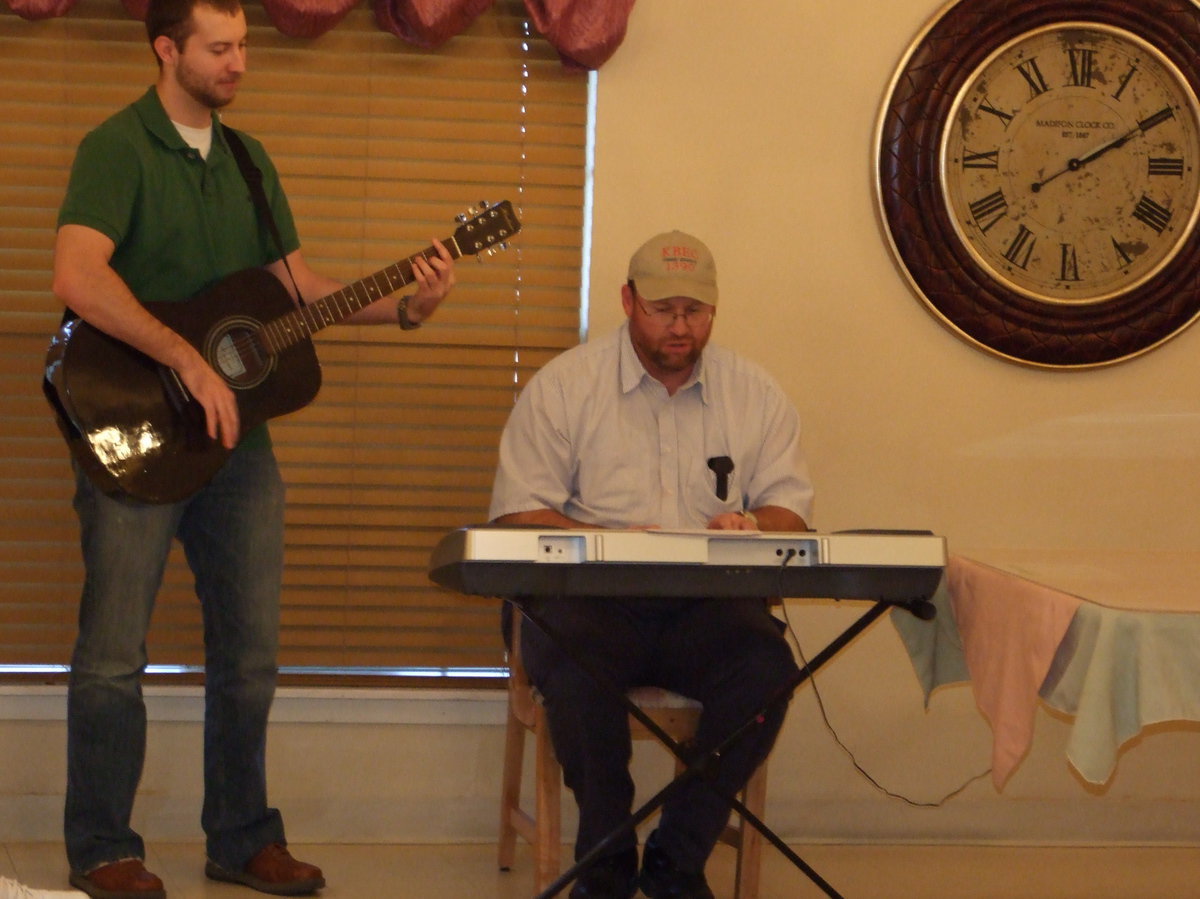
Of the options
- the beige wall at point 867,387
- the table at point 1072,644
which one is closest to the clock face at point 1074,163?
the beige wall at point 867,387

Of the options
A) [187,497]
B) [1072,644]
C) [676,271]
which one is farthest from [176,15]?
[1072,644]

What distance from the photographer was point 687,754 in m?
2.33

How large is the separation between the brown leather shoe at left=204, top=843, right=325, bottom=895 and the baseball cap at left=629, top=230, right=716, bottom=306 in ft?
4.10

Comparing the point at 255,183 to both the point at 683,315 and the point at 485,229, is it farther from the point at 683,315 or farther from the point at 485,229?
the point at 683,315

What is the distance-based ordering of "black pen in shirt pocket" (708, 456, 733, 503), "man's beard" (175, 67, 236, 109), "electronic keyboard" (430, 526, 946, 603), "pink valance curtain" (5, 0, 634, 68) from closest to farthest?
"electronic keyboard" (430, 526, 946, 603) < "man's beard" (175, 67, 236, 109) < "black pen in shirt pocket" (708, 456, 733, 503) < "pink valance curtain" (5, 0, 634, 68)

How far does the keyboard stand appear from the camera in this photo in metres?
2.24

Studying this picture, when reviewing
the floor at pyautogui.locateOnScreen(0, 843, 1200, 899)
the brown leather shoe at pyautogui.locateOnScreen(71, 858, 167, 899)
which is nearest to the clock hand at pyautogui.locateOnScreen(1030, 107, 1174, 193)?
the floor at pyautogui.locateOnScreen(0, 843, 1200, 899)

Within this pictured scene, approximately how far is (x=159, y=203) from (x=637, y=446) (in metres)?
0.97

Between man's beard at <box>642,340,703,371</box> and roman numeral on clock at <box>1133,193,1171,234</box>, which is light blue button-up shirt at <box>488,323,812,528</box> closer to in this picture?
man's beard at <box>642,340,703,371</box>

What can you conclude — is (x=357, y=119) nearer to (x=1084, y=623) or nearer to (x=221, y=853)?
(x=221, y=853)

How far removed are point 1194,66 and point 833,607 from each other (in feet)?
4.71

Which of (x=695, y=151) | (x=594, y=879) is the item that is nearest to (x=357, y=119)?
(x=695, y=151)

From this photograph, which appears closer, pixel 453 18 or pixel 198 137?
pixel 198 137

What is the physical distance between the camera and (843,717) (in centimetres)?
330
